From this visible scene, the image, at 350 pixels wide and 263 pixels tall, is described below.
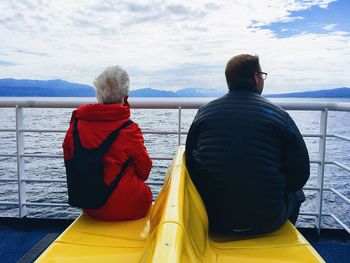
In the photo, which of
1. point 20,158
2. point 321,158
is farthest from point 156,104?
point 321,158

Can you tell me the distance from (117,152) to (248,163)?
574mm

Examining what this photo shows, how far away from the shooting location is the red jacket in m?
1.60

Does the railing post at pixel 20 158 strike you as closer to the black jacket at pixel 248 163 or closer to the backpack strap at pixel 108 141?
the backpack strap at pixel 108 141

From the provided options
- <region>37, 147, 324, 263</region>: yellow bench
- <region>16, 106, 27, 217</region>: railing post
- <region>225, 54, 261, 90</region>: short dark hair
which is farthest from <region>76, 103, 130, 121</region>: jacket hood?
<region>16, 106, 27, 217</region>: railing post

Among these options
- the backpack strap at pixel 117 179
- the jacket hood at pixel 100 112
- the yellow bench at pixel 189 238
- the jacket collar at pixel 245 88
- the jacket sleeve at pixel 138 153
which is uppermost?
the jacket collar at pixel 245 88

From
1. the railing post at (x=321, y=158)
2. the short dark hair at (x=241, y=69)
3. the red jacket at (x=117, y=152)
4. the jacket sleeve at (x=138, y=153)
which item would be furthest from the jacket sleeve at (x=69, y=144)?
the railing post at (x=321, y=158)

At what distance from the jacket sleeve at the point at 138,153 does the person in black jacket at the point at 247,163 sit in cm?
27

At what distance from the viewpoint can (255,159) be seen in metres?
1.37

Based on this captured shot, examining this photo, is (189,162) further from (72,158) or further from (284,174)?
(72,158)

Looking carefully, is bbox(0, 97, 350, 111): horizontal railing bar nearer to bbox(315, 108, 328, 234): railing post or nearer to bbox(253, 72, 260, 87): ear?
bbox(315, 108, 328, 234): railing post

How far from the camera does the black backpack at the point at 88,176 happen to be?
155cm

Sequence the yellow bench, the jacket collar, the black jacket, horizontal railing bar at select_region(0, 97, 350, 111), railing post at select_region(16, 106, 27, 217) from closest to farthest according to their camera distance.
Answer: the yellow bench
the black jacket
the jacket collar
horizontal railing bar at select_region(0, 97, 350, 111)
railing post at select_region(16, 106, 27, 217)

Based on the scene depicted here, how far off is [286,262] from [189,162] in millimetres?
571

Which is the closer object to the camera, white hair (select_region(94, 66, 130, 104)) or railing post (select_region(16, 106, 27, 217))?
white hair (select_region(94, 66, 130, 104))
